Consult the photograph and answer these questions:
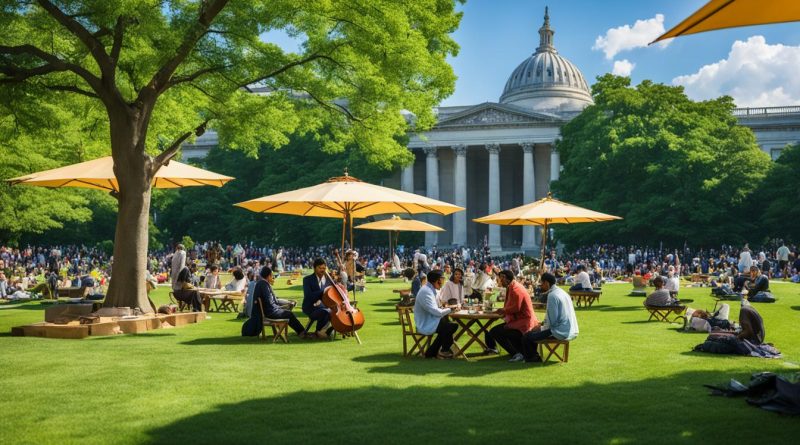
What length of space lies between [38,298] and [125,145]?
1296cm

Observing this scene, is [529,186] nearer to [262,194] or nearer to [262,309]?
[262,194]

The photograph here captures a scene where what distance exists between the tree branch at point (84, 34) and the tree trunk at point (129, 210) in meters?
0.95

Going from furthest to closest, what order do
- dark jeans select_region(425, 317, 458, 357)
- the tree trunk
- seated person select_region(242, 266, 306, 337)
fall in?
the tree trunk
seated person select_region(242, 266, 306, 337)
dark jeans select_region(425, 317, 458, 357)

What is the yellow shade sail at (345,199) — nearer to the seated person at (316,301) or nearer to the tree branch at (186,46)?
the seated person at (316,301)

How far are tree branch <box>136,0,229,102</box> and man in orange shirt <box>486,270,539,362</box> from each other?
7463 mm

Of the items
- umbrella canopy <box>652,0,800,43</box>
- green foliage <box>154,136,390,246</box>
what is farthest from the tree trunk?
green foliage <box>154,136,390,246</box>

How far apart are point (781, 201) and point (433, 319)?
41967mm

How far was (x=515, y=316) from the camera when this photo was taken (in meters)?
11.0

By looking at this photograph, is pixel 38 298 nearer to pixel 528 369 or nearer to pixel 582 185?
pixel 528 369

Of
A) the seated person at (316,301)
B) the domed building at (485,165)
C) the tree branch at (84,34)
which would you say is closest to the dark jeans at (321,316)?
the seated person at (316,301)

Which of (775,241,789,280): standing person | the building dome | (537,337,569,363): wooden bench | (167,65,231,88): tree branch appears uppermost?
the building dome

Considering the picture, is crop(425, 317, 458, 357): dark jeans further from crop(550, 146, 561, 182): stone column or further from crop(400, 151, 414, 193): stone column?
crop(400, 151, 414, 193): stone column

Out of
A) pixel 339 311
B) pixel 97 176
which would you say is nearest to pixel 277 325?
pixel 339 311

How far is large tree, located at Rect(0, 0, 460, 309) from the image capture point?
552 inches
